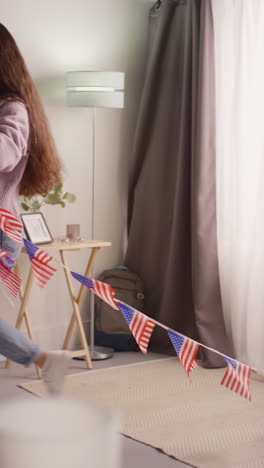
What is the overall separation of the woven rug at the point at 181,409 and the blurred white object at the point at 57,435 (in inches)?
59.3

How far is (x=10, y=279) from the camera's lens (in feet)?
9.14

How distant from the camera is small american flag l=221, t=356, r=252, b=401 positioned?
91.2 inches

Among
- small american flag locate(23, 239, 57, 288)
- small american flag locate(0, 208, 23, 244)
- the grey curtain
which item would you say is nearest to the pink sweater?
small american flag locate(0, 208, 23, 244)

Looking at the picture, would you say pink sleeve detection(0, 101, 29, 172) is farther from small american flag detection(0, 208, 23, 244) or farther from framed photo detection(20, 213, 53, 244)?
framed photo detection(20, 213, 53, 244)

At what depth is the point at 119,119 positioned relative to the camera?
4488mm

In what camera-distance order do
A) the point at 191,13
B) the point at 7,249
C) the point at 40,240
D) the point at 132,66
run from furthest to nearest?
the point at 132,66 → the point at 191,13 → the point at 40,240 → the point at 7,249

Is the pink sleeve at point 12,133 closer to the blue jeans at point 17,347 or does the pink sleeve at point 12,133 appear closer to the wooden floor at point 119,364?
the blue jeans at point 17,347

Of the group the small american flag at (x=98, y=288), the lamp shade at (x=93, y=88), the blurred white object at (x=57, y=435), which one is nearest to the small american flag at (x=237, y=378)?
the small american flag at (x=98, y=288)

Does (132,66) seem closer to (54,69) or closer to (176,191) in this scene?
(54,69)

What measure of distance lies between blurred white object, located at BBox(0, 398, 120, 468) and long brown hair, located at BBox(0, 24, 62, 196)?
1821mm

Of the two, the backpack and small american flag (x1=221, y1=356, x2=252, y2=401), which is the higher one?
small american flag (x1=221, y1=356, x2=252, y2=401)

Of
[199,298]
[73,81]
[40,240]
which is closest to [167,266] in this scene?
[199,298]

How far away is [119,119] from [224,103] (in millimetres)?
776

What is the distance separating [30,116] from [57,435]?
1982 millimetres
